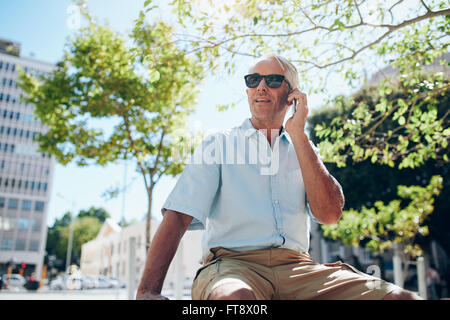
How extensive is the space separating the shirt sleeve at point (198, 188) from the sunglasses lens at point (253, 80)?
0.41m

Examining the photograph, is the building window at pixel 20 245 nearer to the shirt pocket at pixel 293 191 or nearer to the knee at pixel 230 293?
the shirt pocket at pixel 293 191

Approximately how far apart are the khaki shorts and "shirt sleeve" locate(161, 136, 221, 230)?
20cm

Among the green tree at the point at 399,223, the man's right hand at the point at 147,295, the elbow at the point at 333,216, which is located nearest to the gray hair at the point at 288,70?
the elbow at the point at 333,216

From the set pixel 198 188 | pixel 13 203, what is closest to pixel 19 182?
pixel 13 203

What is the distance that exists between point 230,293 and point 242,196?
0.58 meters

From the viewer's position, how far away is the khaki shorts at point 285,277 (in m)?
1.48

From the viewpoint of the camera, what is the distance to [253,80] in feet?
6.74

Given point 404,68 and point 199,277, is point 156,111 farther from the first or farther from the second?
point 199,277

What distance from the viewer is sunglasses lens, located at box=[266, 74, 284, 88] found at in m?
2.03

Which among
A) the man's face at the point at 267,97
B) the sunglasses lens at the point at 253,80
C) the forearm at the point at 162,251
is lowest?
the forearm at the point at 162,251

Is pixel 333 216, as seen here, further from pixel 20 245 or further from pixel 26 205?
pixel 26 205

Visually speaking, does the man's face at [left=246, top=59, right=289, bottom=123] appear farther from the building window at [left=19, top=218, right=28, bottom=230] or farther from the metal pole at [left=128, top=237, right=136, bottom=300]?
the building window at [left=19, top=218, right=28, bottom=230]

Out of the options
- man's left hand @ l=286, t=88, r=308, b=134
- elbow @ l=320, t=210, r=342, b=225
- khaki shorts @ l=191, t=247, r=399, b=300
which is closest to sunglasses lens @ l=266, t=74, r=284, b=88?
man's left hand @ l=286, t=88, r=308, b=134

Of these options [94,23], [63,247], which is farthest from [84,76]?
[63,247]
